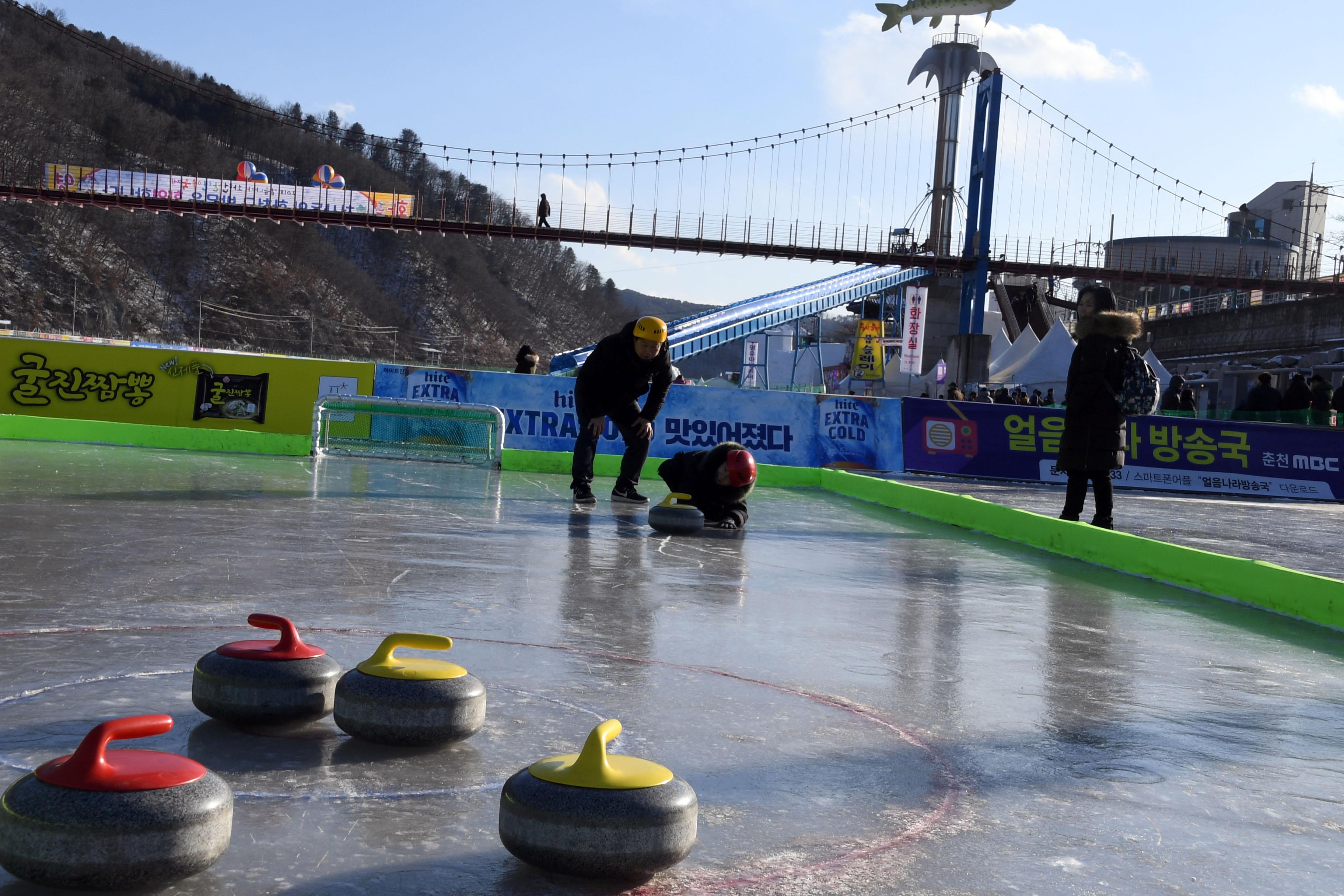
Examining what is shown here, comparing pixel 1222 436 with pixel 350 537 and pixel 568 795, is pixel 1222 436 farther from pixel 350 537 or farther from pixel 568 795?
pixel 568 795

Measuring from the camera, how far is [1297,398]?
18.1 m

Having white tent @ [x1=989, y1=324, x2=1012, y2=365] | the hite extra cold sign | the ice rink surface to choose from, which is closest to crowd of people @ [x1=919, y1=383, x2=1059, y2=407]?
the hite extra cold sign

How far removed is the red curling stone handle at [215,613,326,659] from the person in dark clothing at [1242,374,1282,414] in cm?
1826

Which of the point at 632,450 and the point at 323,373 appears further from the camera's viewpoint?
the point at 323,373

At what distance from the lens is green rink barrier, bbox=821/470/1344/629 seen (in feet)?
17.6

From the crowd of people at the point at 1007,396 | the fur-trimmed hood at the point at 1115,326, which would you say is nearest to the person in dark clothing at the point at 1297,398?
the crowd of people at the point at 1007,396

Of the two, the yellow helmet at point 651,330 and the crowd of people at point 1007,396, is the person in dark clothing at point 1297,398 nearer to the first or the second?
the crowd of people at point 1007,396

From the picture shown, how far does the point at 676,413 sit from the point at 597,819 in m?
12.6

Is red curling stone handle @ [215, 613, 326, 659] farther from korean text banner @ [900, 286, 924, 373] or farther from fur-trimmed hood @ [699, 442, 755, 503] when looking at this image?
korean text banner @ [900, 286, 924, 373]

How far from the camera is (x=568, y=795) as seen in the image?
1.80 meters

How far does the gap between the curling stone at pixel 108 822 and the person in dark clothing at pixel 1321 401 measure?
59.2 feet

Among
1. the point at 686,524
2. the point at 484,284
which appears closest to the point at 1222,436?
the point at 686,524

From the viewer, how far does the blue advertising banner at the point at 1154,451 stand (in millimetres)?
15359

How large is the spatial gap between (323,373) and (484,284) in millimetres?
79882
